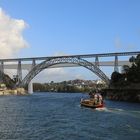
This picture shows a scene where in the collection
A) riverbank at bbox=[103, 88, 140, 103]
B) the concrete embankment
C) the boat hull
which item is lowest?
the boat hull

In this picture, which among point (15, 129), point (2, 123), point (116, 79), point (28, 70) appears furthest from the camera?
point (28, 70)

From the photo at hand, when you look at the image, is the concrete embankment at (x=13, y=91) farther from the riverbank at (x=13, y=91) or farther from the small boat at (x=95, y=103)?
the small boat at (x=95, y=103)

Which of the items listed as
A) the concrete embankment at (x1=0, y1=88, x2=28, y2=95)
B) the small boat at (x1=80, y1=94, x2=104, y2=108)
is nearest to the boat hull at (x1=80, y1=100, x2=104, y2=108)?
the small boat at (x1=80, y1=94, x2=104, y2=108)

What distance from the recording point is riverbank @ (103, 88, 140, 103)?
12682 centimetres

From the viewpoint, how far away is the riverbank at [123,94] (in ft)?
416

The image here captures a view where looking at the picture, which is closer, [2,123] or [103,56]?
[2,123]

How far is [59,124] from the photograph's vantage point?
5584 centimetres

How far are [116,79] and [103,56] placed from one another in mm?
11725

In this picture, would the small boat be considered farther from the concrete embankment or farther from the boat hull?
the concrete embankment

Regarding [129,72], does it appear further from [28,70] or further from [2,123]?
[2,123]

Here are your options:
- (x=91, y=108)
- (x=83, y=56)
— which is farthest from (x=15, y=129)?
(x=83, y=56)

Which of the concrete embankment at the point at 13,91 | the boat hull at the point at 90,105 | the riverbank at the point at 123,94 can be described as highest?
the concrete embankment at the point at 13,91

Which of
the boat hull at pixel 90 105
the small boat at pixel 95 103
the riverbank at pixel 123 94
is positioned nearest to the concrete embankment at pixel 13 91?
the riverbank at pixel 123 94

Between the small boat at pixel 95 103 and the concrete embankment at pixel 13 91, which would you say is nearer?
the small boat at pixel 95 103
